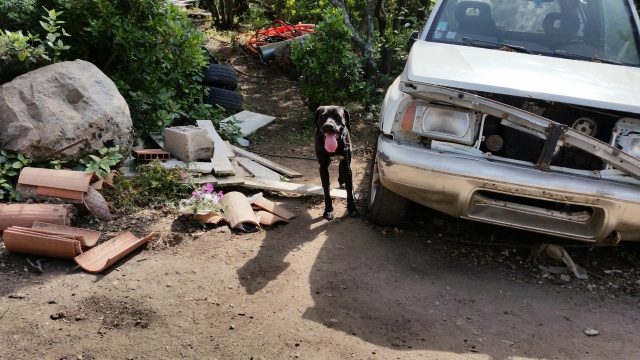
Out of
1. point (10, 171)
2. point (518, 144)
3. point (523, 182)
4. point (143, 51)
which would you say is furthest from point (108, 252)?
point (143, 51)

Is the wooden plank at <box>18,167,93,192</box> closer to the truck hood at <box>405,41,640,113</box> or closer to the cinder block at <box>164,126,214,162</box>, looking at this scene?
the cinder block at <box>164,126,214,162</box>

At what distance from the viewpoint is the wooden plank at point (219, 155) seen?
5.19 m

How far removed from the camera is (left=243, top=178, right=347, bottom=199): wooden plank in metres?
5.28

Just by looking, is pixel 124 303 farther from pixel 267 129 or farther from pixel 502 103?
pixel 267 129

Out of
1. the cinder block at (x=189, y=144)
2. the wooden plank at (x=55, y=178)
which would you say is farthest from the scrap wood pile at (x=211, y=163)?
the wooden plank at (x=55, y=178)

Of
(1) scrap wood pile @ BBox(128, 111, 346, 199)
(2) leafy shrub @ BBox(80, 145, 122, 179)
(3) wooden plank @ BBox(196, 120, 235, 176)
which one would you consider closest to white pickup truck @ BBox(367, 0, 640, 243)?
(1) scrap wood pile @ BBox(128, 111, 346, 199)

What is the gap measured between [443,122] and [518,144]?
0.56 metres

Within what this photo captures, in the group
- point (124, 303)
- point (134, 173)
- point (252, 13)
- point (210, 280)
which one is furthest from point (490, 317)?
point (252, 13)

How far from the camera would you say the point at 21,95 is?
15.7 ft

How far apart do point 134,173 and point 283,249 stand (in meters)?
1.72

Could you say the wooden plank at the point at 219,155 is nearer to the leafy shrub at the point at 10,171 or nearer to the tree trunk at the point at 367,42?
the leafy shrub at the point at 10,171

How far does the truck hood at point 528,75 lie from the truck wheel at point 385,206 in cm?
82

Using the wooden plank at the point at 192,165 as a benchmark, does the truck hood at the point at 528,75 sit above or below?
above

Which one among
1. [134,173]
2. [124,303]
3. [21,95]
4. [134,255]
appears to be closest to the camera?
[124,303]
